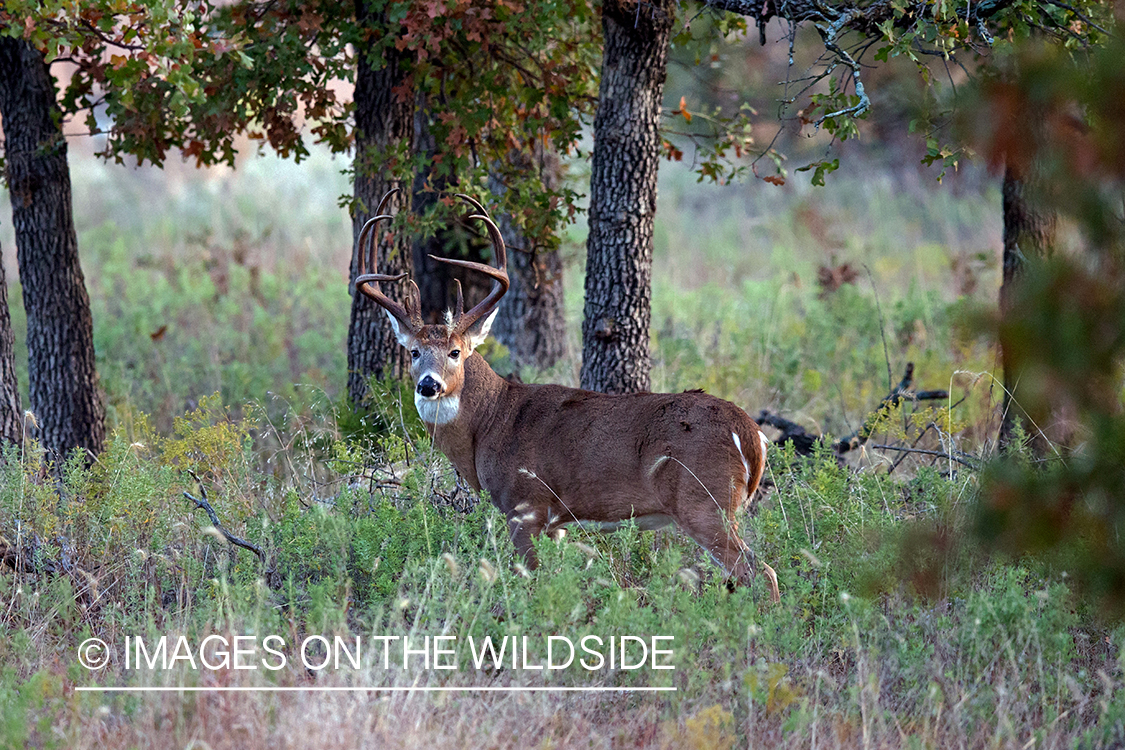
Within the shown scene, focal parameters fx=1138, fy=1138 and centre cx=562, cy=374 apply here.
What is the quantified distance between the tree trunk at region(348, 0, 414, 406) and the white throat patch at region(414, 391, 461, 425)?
1.46 m

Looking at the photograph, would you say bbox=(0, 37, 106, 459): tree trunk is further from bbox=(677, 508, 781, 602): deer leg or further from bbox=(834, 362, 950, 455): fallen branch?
bbox=(834, 362, 950, 455): fallen branch

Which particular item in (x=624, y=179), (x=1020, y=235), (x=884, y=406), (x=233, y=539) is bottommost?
(x=233, y=539)

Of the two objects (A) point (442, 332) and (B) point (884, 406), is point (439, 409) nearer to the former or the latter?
(A) point (442, 332)

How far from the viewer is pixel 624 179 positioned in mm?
7395

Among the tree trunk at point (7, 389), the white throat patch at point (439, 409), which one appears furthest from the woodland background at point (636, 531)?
the white throat patch at point (439, 409)

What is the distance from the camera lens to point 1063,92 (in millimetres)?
3408

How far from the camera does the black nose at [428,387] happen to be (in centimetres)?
643

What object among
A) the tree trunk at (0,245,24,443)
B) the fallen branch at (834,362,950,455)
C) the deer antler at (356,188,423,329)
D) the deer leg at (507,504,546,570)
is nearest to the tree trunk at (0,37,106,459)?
the tree trunk at (0,245,24,443)

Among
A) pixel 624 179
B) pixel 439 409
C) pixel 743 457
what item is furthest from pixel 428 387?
pixel 624 179

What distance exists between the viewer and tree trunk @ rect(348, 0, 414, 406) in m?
7.86

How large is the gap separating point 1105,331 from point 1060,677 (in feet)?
6.07

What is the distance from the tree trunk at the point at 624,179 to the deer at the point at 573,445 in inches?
34.6

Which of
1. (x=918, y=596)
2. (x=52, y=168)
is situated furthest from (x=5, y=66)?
(x=918, y=596)

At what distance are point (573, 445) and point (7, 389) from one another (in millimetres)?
3589
